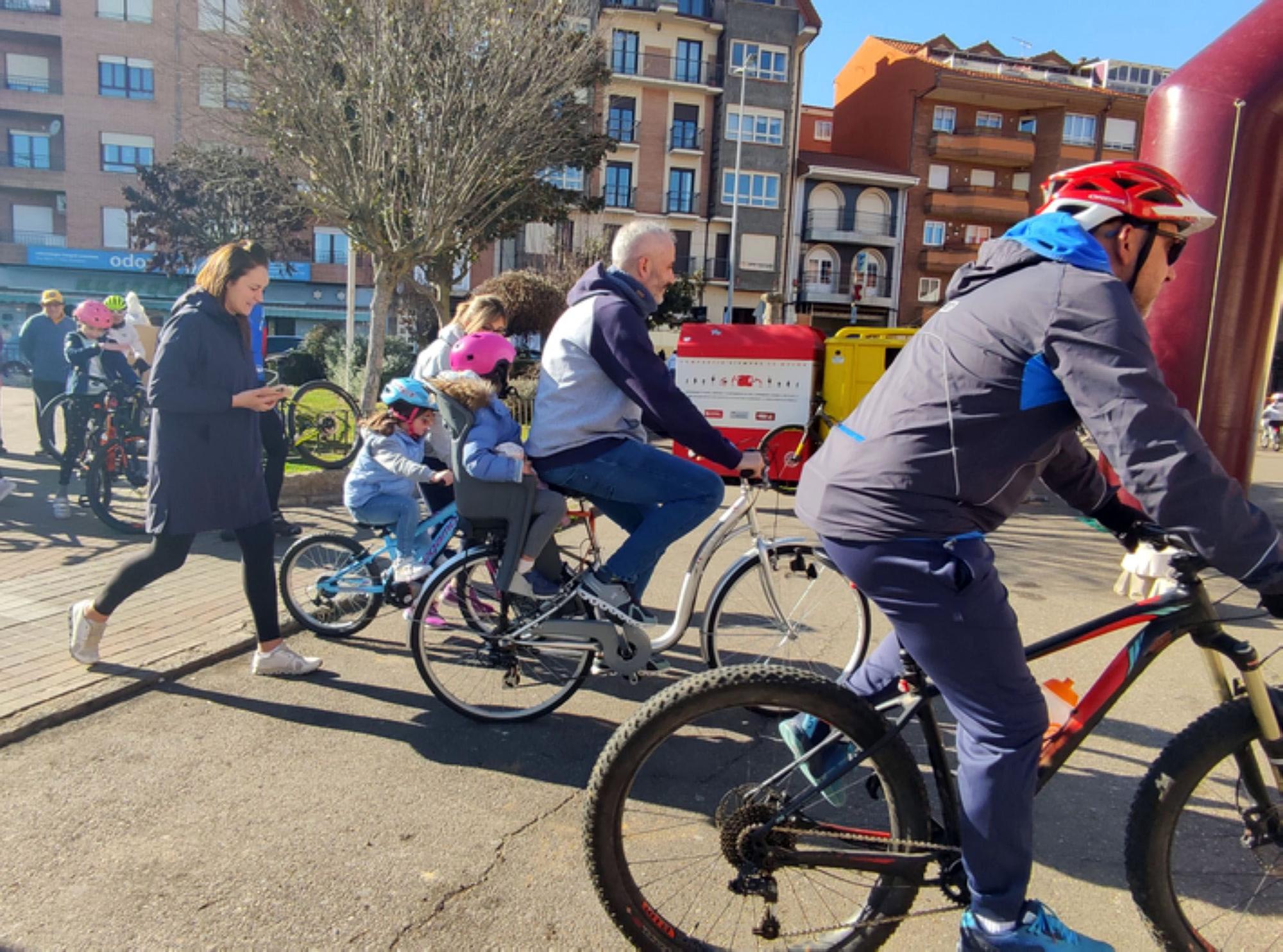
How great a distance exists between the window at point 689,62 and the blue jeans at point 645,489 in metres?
42.2

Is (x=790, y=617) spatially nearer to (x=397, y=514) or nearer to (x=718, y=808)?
(x=718, y=808)

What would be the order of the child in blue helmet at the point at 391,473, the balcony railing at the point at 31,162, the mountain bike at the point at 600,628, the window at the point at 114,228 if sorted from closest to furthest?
the mountain bike at the point at 600,628, the child in blue helmet at the point at 391,473, the window at the point at 114,228, the balcony railing at the point at 31,162

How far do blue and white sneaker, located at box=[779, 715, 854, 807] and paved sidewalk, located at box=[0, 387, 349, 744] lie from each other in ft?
10.2

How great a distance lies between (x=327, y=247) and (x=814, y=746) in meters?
43.1

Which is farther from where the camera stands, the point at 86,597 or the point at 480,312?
the point at 480,312

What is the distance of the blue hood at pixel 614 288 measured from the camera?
3546 millimetres

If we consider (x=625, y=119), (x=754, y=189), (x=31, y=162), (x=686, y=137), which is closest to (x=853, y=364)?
(x=754, y=189)

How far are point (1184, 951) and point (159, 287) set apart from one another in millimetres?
44408

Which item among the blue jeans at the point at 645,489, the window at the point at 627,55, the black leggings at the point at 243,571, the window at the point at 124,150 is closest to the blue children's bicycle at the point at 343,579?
the black leggings at the point at 243,571

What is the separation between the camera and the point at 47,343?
9570 mm

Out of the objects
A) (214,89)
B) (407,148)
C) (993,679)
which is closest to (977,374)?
(993,679)

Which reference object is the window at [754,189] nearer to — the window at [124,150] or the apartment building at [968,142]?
the apartment building at [968,142]

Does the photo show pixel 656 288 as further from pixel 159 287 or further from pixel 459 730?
pixel 159 287

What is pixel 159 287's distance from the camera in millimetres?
38906
